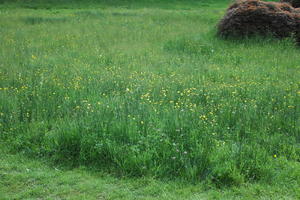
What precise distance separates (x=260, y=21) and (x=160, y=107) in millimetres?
8757

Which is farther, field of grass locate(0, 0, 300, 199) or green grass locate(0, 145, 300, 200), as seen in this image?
field of grass locate(0, 0, 300, 199)

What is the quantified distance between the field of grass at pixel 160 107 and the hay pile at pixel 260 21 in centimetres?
49

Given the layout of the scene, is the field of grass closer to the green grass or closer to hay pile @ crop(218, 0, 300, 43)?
the green grass

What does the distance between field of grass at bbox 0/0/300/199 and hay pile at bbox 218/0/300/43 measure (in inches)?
19.3

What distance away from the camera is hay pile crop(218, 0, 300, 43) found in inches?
558

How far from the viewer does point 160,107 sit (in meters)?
7.42

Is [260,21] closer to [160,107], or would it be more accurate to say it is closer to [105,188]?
[160,107]

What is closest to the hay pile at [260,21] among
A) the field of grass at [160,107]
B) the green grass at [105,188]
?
the field of grass at [160,107]

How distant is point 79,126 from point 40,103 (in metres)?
1.62

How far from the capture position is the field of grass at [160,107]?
5.82m

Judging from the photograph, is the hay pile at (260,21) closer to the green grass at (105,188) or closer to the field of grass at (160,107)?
the field of grass at (160,107)

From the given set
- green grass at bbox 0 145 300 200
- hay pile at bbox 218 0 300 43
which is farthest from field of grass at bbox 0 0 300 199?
hay pile at bbox 218 0 300 43

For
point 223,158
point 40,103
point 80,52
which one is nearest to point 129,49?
point 80,52

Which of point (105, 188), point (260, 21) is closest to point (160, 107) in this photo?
point (105, 188)
